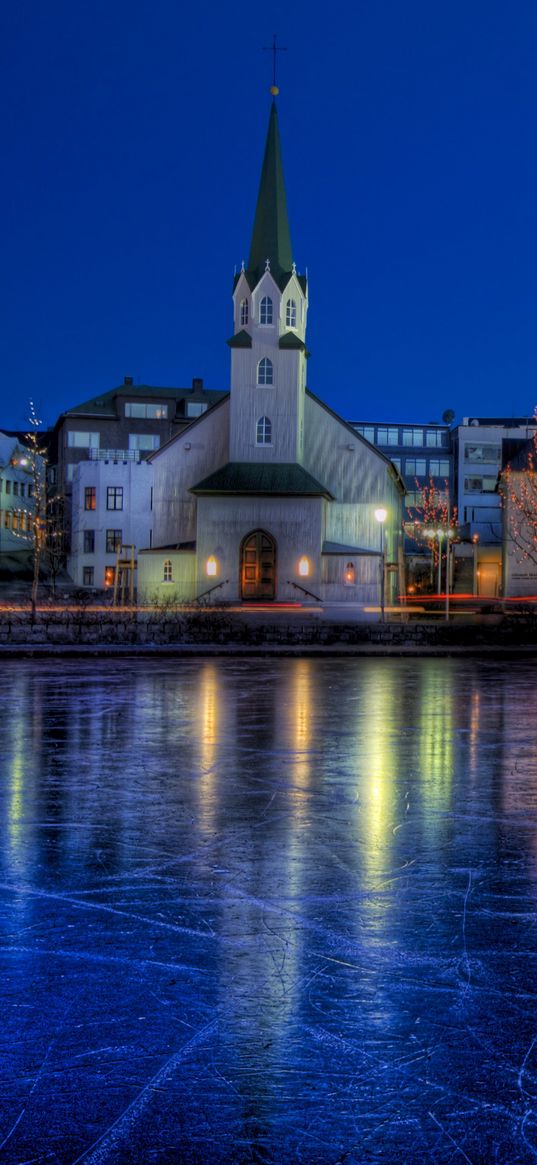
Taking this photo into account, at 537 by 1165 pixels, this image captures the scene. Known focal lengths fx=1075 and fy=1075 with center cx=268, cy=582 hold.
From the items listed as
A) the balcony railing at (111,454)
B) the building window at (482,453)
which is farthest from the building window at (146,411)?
the building window at (482,453)

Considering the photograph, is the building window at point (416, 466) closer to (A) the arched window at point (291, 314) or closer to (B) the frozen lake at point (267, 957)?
(A) the arched window at point (291, 314)

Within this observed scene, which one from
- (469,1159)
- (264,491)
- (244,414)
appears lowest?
(469,1159)

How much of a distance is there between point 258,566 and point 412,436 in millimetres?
56782

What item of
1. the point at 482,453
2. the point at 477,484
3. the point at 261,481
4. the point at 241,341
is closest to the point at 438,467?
the point at 477,484

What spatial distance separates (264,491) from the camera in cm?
5003

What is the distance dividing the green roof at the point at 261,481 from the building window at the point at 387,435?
52.8m

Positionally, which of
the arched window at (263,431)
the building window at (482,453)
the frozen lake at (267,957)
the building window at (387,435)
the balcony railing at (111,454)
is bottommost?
the frozen lake at (267,957)

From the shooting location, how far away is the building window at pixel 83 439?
3351 inches

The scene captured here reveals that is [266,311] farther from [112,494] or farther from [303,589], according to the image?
[112,494]

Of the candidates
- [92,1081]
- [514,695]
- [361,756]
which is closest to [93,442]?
[514,695]

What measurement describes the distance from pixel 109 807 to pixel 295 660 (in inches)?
792

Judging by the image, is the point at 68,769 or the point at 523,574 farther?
the point at 523,574

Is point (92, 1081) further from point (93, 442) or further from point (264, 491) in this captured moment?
point (93, 442)

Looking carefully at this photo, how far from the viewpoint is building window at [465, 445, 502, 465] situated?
99375 millimetres
